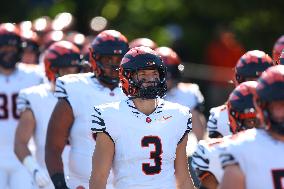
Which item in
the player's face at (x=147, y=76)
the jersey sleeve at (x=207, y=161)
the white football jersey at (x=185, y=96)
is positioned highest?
the player's face at (x=147, y=76)

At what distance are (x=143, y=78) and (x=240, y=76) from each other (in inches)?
67.3

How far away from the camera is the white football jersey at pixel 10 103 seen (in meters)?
9.70

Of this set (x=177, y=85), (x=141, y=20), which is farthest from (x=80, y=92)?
(x=141, y=20)

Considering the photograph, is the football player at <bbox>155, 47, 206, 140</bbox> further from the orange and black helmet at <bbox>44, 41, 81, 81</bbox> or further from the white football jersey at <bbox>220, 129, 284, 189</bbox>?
the white football jersey at <bbox>220, 129, 284, 189</bbox>

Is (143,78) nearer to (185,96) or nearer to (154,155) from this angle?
(154,155)

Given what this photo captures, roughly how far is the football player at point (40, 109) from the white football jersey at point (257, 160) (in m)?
3.07

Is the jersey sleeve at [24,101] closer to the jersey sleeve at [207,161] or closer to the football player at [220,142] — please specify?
the football player at [220,142]

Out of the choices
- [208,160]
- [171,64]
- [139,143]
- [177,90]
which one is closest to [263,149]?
[208,160]

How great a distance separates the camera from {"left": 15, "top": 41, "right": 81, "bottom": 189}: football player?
27.4 feet

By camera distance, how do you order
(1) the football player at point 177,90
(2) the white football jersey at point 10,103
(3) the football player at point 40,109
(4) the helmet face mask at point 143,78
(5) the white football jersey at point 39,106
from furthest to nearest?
(1) the football player at point 177,90 → (2) the white football jersey at point 10,103 → (5) the white football jersey at point 39,106 → (3) the football player at point 40,109 → (4) the helmet face mask at point 143,78

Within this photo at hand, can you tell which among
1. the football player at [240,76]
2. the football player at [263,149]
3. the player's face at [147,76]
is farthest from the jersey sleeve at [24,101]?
the football player at [263,149]

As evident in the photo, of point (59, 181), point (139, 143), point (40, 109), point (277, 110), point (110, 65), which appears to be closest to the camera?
point (277, 110)

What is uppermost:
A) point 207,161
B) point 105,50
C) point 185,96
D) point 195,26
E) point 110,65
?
point 195,26

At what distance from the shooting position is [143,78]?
6586mm
